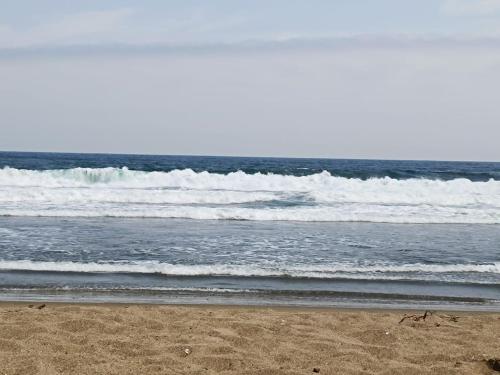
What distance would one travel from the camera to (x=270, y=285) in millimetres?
8719

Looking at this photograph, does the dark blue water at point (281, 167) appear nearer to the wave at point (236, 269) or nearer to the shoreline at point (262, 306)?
the wave at point (236, 269)

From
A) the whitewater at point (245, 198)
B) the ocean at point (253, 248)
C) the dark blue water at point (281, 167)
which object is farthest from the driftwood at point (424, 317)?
the dark blue water at point (281, 167)

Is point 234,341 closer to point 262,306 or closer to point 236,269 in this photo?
point 262,306

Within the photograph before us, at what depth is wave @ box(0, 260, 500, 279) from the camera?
937 cm

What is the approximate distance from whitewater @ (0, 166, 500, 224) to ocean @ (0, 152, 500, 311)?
0.08m

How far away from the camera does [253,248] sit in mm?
11727

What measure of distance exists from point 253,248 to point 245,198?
10.7 meters

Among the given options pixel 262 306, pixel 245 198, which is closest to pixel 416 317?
pixel 262 306

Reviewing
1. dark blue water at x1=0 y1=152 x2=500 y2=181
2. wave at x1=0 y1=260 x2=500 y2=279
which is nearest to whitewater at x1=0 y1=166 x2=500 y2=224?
wave at x1=0 y1=260 x2=500 y2=279

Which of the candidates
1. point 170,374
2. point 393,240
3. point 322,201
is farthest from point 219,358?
point 322,201

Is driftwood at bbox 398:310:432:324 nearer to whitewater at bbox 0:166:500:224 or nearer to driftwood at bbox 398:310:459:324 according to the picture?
driftwood at bbox 398:310:459:324

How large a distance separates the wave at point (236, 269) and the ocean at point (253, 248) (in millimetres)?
19

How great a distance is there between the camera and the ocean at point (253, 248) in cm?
826

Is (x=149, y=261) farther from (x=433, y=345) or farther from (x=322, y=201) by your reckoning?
(x=322, y=201)
